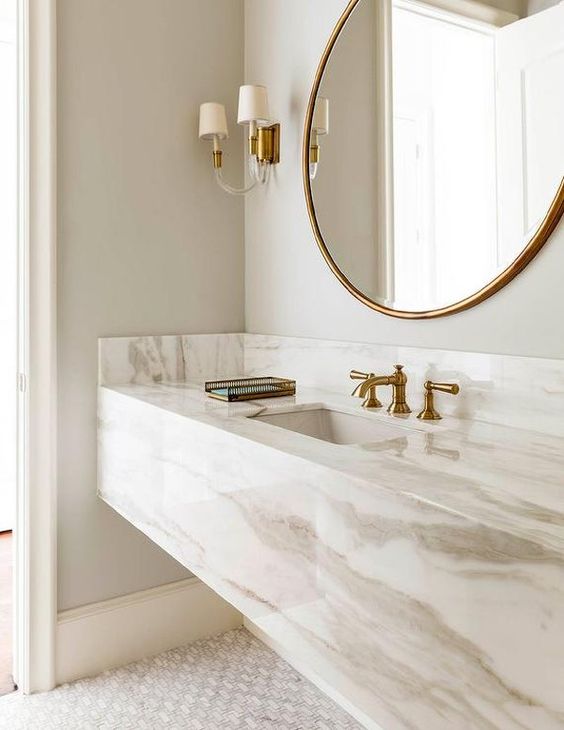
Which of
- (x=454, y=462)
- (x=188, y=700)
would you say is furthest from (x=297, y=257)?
(x=188, y=700)

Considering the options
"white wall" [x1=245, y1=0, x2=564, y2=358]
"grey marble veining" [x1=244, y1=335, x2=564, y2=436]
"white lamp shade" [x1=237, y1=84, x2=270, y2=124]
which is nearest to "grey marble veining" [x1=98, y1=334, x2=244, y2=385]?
"white wall" [x1=245, y1=0, x2=564, y2=358]

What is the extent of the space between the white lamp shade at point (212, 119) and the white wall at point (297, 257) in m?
0.18

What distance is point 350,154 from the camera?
1767 mm

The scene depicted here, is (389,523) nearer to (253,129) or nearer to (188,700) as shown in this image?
(188,700)

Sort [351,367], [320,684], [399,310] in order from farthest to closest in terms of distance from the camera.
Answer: [320,684] < [351,367] < [399,310]

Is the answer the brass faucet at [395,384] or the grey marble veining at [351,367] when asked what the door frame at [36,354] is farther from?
the brass faucet at [395,384]

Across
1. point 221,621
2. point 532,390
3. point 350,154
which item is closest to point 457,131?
point 350,154

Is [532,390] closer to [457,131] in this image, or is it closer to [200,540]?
[457,131]

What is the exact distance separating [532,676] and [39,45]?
6.46 ft

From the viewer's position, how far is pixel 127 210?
203 centimetres

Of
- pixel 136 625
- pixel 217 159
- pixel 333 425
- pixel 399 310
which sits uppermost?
pixel 217 159

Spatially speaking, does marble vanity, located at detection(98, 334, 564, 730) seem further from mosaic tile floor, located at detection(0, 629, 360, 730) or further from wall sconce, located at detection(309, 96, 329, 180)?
wall sconce, located at detection(309, 96, 329, 180)

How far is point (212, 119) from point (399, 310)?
0.90 meters

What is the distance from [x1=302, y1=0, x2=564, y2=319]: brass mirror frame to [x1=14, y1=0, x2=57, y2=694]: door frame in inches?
29.4
